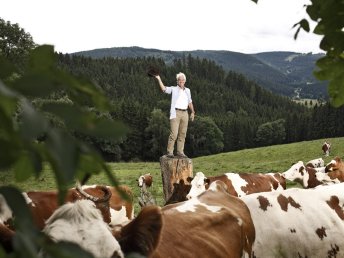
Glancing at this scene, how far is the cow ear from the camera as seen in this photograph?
2.71 metres

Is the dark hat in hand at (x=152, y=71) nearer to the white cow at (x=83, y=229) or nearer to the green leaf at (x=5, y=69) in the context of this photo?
the white cow at (x=83, y=229)

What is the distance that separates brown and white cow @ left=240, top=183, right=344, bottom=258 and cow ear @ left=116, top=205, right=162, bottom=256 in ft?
9.64

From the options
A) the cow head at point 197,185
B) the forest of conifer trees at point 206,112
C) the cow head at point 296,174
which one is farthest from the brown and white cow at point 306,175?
the forest of conifer trees at point 206,112

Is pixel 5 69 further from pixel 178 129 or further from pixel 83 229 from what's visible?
pixel 178 129

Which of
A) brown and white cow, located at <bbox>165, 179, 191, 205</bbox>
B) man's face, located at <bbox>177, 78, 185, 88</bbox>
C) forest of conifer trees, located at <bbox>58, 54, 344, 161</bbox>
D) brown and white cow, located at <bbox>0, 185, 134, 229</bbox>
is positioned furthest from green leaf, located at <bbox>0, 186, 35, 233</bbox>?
forest of conifer trees, located at <bbox>58, 54, 344, 161</bbox>

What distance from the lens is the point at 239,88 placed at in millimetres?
183375

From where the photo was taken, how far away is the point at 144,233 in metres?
2.74

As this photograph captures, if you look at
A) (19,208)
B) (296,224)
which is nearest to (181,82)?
(296,224)

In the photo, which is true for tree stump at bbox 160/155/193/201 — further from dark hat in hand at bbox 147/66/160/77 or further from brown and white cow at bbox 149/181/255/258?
brown and white cow at bbox 149/181/255/258

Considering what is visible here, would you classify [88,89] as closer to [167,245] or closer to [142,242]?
[142,242]

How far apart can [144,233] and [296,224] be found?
11.4ft

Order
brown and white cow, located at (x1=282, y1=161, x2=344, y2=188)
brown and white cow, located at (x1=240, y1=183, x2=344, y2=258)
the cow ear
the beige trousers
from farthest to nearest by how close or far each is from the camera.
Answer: brown and white cow, located at (x1=282, y1=161, x2=344, y2=188), the beige trousers, brown and white cow, located at (x1=240, y1=183, x2=344, y2=258), the cow ear

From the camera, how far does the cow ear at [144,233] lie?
106 inches

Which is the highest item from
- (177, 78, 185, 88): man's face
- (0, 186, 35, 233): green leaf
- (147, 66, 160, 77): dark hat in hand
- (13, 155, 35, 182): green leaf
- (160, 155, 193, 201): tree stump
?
(13, 155, 35, 182): green leaf
